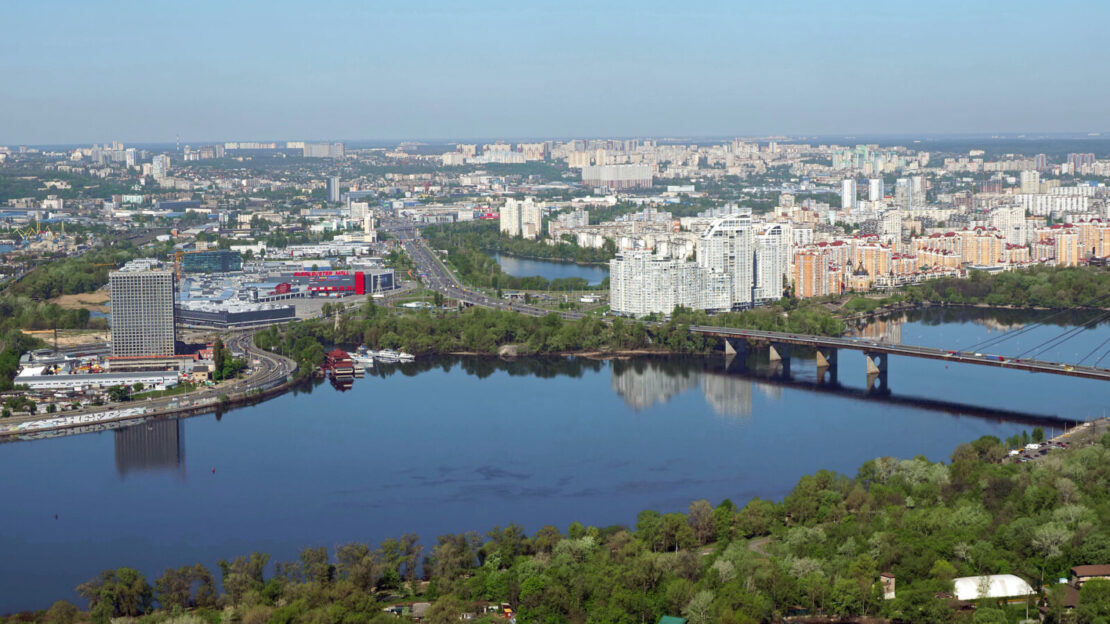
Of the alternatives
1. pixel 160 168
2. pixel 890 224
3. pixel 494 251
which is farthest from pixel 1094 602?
pixel 160 168

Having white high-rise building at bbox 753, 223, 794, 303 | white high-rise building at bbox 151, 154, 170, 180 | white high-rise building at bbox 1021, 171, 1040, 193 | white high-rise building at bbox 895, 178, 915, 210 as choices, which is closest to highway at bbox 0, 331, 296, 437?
white high-rise building at bbox 753, 223, 794, 303

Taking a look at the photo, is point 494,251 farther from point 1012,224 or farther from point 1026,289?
point 1026,289

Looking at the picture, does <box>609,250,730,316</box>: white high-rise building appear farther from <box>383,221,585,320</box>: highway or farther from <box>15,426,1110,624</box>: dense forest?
<box>15,426,1110,624</box>: dense forest

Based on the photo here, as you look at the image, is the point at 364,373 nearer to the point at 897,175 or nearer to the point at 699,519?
the point at 699,519

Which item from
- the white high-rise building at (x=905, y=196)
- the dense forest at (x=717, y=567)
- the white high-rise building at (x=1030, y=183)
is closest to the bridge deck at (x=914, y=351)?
the dense forest at (x=717, y=567)

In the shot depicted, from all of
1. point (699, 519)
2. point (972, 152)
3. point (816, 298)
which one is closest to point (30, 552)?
point (699, 519)

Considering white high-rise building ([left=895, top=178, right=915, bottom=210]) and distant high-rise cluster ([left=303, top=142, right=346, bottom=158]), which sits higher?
distant high-rise cluster ([left=303, top=142, right=346, bottom=158])

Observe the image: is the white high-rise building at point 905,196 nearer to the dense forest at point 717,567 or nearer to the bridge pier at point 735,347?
the bridge pier at point 735,347
